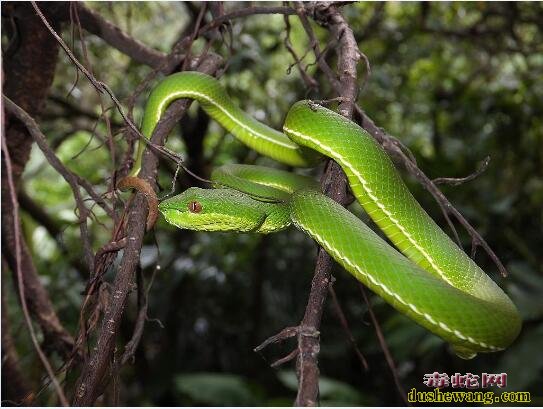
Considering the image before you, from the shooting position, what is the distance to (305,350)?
1.12m

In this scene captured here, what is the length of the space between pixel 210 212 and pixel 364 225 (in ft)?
1.80

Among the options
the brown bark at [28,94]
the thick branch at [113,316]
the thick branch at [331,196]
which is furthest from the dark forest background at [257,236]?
the thick branch at [113,316]

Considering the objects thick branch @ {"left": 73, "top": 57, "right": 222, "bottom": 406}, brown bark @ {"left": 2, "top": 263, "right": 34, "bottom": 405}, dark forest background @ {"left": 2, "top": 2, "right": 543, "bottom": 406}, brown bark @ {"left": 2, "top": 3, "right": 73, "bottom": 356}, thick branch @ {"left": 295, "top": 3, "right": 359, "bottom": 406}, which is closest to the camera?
thick branch @ {"left": 295, "top": 3, "right": 359, "bottom": 406}

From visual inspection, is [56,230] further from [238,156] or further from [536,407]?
[536,407]

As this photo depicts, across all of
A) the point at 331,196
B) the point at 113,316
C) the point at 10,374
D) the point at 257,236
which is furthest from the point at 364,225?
the point at 257,236

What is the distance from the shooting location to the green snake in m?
1.56

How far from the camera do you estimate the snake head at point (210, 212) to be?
179 centimetres

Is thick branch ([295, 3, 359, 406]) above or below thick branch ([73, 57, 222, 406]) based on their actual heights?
above

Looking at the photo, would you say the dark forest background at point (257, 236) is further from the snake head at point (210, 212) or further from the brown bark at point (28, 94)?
the snake head at point (210, 212)

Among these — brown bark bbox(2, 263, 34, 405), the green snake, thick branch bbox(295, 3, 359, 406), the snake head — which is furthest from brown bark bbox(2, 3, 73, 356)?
A: thick branch bbox(295, 3, 359, 406)

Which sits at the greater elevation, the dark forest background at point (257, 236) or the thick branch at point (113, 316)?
the thick branch at point (113, 316)

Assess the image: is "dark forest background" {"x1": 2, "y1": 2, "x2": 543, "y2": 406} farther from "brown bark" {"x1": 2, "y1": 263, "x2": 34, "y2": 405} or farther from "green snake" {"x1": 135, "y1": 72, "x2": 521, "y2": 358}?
"green snake" {"x1": 135, "y1": 72, "x2": 521, "y2": 358}

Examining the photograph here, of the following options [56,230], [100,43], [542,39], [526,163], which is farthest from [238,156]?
[542,39]

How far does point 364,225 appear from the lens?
170 cm
